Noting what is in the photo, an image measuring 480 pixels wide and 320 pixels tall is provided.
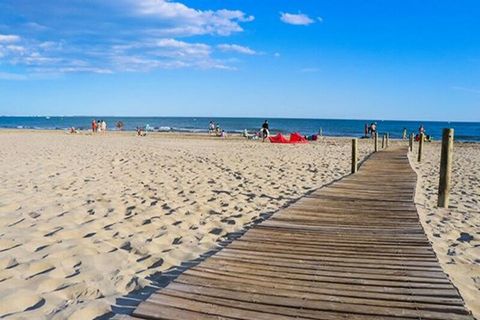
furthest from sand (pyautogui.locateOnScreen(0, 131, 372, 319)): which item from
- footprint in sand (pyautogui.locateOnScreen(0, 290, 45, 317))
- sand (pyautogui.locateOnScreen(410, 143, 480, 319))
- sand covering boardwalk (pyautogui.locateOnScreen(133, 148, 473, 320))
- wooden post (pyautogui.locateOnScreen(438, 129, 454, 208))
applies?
wooden post (pyautogui.locateOnScreen(438, 129, 454, 208))

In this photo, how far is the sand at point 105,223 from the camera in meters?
3.63

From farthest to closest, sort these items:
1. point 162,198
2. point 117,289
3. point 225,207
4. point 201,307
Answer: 1. point 162,198
2. point 225,207
3. point 117,289
4. point 201,307

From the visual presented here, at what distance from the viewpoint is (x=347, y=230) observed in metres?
5.24

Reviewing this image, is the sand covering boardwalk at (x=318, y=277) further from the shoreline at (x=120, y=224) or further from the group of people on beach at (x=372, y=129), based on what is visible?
the group of people on beach at (x=372, y=129)

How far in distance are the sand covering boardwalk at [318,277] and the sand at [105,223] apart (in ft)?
2.13

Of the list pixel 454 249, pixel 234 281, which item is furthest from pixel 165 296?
pixel 454 249

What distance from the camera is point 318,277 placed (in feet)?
11.7

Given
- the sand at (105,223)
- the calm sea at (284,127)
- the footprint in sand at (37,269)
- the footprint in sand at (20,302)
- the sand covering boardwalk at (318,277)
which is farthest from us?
the calm sea at (284,127)

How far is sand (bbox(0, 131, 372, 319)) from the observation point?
363 cm

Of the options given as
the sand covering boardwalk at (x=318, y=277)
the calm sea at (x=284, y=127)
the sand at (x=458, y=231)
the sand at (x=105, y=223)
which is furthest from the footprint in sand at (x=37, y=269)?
the calm sea at (x=284, y=127)

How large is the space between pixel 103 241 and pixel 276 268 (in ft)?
7.27

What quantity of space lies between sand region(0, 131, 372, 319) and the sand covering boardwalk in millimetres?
650

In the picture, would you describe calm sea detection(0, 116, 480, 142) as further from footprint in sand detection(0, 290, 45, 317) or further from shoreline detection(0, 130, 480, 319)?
footprint in sand detection(0, 290, 45, 317)

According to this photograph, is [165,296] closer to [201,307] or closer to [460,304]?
[201,307]
